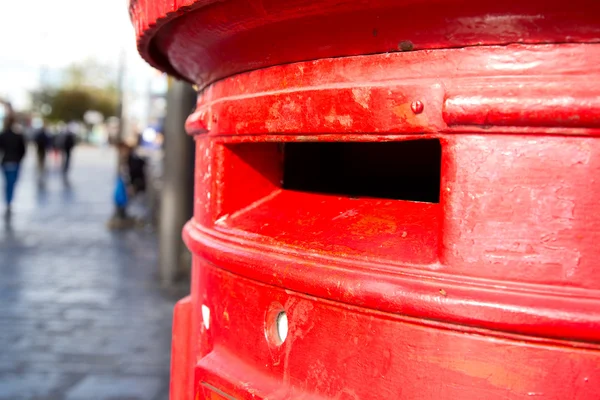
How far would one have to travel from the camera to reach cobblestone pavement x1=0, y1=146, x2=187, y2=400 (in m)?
3.36

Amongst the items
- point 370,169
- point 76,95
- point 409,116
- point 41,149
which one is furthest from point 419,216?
point 76,95

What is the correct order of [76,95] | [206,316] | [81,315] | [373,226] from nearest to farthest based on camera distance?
[373,226]
[206,316]
[81,315]
[76,95]

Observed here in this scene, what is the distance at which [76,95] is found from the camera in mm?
52031

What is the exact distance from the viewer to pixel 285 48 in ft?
3.30

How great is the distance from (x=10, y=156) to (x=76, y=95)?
148 feet

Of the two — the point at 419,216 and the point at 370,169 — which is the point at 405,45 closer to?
the point at 419,216

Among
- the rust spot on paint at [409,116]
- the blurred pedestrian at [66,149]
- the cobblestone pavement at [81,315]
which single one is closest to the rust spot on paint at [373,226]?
the rust spot on paint at [409,116]

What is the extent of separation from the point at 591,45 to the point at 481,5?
0.15 metres

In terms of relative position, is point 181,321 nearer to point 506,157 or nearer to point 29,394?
point 506,157

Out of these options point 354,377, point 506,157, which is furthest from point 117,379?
point 506,157

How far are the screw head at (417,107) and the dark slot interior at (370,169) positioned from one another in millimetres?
707

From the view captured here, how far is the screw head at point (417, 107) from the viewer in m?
0.84

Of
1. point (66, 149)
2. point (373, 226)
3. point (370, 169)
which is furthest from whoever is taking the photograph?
point (66, 149)

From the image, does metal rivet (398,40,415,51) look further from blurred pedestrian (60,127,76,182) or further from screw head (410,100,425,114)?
blurred pedestrian (60,127,76,182)
